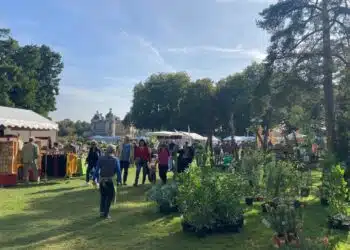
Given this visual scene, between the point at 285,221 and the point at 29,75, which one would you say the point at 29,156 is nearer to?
the point at 285,221

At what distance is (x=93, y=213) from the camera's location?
905 centimetres

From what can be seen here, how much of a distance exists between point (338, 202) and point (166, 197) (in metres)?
3.64

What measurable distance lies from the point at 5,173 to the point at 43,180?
6.90ft

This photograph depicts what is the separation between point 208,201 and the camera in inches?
282

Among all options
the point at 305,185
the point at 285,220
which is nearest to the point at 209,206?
the point at 285,220

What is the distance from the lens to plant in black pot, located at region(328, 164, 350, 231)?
7.74 meters

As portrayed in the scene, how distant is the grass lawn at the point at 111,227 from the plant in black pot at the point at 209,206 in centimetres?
20

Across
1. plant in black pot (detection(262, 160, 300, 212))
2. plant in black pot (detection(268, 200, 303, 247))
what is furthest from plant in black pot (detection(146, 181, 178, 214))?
plant in black pot (detection(268, 200, 303, 247))

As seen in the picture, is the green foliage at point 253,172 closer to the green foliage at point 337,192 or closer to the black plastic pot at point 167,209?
the black plastic pot at point 167,209

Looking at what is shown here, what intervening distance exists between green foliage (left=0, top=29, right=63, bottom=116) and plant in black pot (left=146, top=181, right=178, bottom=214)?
1419 inches

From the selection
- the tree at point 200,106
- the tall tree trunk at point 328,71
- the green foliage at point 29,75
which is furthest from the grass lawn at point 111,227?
the tree at point 200,106

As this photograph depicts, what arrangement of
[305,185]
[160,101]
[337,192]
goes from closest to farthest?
[337,192]
[305,185]
[160,101]

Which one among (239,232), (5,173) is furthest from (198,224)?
(5,173)

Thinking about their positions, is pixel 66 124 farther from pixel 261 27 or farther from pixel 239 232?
pixel 239 232
